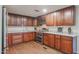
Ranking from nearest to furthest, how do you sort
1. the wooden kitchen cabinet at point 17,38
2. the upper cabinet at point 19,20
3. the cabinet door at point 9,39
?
1. the cabinet door at point 9,39
2. the wooden kitchen cabinet at point 17,38
3. the upper cabinet at point 19,20

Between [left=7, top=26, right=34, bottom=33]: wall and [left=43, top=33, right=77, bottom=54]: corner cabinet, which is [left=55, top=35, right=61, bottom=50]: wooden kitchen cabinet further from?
[left=7, top=26, right=34, bottom=33]: wall

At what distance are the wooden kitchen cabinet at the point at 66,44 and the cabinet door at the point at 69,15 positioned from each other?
693 mm

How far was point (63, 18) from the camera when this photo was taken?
3.63m

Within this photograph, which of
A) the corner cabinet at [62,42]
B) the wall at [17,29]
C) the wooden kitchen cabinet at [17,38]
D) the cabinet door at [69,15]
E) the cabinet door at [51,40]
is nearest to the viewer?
the corner cabinet at [62,42]

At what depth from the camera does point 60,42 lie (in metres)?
3.47

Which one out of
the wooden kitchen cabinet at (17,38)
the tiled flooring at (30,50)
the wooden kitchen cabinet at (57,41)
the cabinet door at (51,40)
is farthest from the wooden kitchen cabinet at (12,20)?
the wooden kitchen cabinet at (57,41)

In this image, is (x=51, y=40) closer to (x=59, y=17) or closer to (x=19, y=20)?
(x=59, y=17)

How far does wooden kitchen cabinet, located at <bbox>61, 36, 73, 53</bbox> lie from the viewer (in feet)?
9.72

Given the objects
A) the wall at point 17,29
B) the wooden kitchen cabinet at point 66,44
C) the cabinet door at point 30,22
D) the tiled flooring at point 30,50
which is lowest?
the tiled flooring at point 30,50

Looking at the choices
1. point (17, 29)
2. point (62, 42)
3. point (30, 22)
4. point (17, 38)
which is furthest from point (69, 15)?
point (17, 29)

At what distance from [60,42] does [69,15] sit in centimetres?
125

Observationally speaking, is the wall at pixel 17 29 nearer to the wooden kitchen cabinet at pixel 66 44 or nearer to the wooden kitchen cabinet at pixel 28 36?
the wooden kitchen cabinet at pixel 28 36

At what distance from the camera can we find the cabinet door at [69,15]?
3.20 meters
